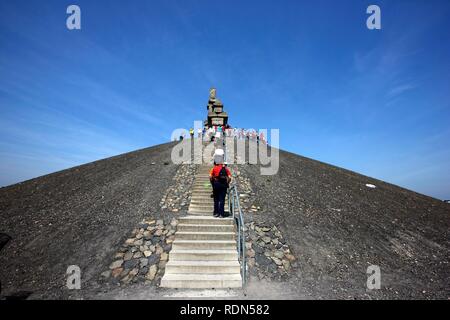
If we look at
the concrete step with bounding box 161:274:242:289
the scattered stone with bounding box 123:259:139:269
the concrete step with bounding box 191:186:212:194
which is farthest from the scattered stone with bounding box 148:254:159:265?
the concrete step with bounding box 191:186:212:194

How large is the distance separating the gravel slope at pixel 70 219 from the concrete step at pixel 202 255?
2327mm

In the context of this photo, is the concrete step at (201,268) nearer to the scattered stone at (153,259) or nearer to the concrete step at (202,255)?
the concrete step at (202,255)

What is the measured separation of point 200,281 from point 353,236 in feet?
22.6

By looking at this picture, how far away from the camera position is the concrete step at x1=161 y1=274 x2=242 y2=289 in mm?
6035

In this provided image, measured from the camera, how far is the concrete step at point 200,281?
6035mm

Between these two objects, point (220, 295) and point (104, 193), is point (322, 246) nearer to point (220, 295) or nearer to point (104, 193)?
point (220, 295)

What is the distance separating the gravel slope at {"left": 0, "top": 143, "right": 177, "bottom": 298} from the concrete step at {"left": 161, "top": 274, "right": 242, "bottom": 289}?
233 centimetres

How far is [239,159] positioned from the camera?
15938 mm

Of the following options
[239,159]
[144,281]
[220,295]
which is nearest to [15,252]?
[144,281]

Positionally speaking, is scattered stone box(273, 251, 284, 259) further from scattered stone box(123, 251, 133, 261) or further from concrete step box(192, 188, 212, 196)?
scattered stone box(123, 251, 133, 261)

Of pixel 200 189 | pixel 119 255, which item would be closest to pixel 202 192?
pixel 200 189
